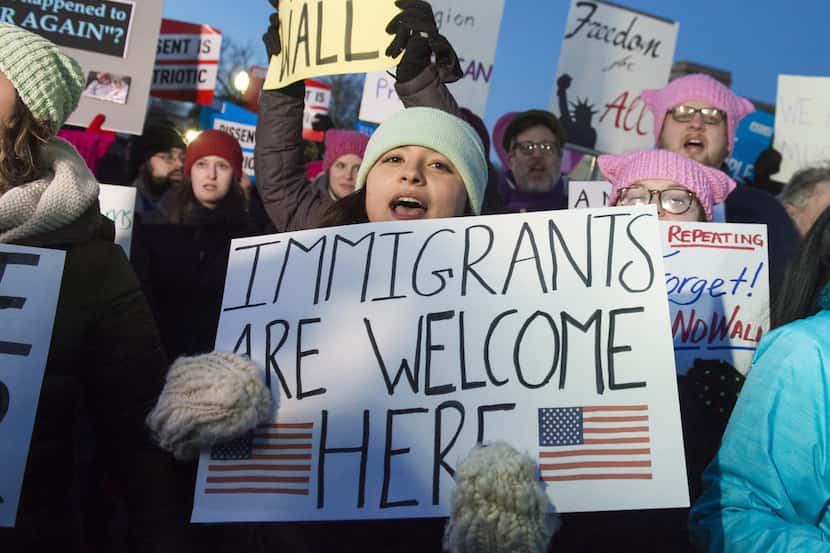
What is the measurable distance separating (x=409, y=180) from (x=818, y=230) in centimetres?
99

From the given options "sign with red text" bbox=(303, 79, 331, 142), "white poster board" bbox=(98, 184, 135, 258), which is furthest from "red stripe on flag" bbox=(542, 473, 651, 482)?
"sign with red text" bbox=(303, 79, 331, 142)

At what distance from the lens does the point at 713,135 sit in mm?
3951

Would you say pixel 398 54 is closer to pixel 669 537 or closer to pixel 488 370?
pixel 488 370

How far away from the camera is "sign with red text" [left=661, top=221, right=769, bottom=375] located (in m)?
2.82

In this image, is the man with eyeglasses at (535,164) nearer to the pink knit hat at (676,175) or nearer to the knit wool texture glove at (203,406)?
the pink knit hat at (676,175)

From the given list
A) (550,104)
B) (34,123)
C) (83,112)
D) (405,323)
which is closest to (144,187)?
(83,112)

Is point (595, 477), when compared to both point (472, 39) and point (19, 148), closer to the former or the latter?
point (19, 148)

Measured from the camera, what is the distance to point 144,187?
616 centimetres

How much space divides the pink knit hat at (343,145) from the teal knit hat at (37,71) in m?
3.24

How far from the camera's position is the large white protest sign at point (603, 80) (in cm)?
700

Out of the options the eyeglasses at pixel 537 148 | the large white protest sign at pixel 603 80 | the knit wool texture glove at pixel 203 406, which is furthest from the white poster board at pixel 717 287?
the large white protest sign at pixel 603 80

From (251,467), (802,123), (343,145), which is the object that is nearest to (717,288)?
(251,467)

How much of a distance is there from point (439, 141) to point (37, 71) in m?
1.01

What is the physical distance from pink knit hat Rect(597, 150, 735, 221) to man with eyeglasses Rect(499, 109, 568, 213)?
6.31 feet
